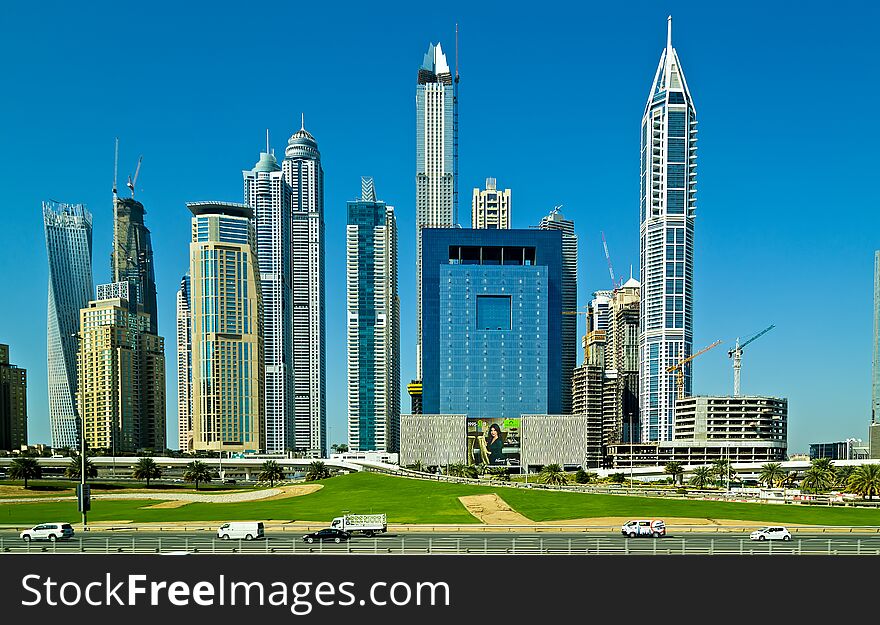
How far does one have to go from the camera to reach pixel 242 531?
2785 inches

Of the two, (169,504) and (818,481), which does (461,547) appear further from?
(818,481)

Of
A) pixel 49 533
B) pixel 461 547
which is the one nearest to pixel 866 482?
pixel 461 547

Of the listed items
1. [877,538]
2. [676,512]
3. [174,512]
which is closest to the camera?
[877,538]

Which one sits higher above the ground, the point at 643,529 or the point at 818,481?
the point at 643,529

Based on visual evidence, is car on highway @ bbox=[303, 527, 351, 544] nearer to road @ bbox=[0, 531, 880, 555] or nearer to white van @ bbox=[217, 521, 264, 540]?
road @ bbox=[0, 531, 880, 555]

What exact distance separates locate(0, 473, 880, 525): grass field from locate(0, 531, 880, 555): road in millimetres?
23650

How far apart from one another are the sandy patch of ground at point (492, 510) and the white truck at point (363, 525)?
58.1 feet

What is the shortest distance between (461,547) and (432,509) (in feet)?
165

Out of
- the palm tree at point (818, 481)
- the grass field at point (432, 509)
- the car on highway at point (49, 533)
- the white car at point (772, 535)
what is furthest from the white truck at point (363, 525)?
the palm tree at point (818, 481)

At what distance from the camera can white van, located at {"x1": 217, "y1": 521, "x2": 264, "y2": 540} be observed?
232 ft
